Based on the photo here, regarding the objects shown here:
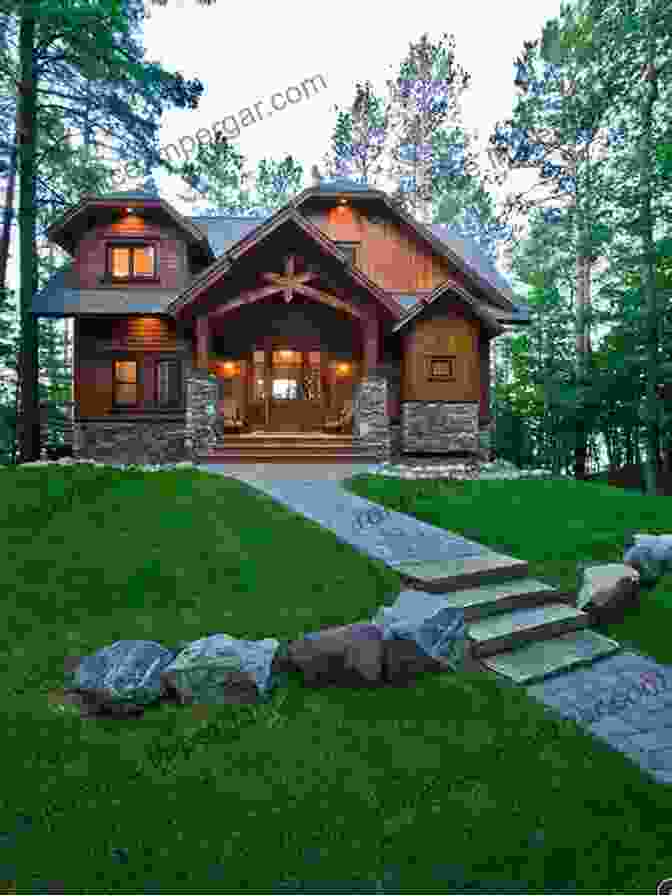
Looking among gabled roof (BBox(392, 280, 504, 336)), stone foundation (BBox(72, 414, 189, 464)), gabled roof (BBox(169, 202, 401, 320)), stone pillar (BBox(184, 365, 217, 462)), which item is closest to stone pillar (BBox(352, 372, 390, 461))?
gabled roof (BBox(392, 280, 504, 336))

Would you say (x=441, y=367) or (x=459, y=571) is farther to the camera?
(x=441, y=367)

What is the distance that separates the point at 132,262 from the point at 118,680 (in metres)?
15.1

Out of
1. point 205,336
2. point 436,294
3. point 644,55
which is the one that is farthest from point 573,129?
point 205,336

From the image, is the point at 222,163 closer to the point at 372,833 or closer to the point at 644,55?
the point at 644,55

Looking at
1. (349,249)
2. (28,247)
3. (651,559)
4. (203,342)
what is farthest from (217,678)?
(28,247)

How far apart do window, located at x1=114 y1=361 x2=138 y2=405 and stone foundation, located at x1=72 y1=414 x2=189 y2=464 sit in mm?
663

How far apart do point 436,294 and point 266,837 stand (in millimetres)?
14067

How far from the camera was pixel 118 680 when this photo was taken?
137 inches

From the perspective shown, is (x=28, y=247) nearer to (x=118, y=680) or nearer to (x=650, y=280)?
(x=118, y=680)

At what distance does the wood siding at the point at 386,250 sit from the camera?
1634 centimetres

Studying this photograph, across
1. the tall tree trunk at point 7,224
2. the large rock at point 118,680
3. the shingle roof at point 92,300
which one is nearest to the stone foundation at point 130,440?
the shingle roof at point 92,300

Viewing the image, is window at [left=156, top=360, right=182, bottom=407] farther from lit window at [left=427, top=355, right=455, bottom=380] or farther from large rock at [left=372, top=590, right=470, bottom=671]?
large rock at [left=372, top=590, right=470, bottom=671]

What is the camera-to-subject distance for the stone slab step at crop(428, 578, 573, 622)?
495 cm

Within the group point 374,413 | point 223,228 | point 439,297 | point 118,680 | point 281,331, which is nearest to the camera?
point 118,680
